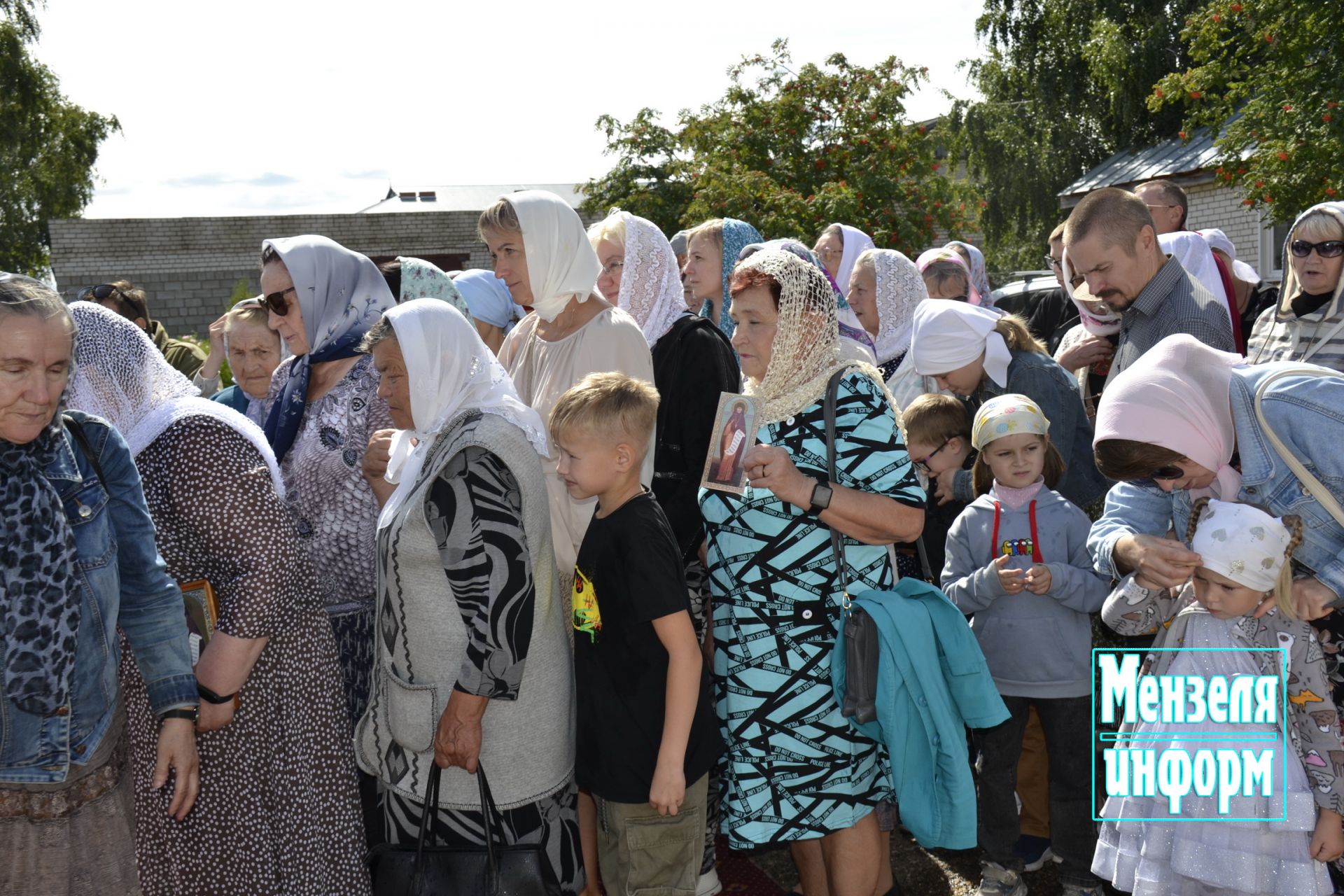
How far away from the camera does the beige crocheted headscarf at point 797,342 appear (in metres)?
2.91

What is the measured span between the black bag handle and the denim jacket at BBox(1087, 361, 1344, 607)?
2.08 meters

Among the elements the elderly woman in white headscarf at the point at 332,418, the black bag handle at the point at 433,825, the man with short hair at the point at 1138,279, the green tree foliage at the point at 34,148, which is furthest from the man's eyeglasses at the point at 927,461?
the green tree foliage at the point at 34,148

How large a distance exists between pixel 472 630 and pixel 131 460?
0.89 meters

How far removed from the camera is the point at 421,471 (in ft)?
8.86

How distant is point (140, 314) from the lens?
258 inches

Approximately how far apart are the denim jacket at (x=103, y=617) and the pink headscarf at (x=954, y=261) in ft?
14.8

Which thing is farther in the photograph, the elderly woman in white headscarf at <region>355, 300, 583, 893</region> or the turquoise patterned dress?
the turquoise patterned dress

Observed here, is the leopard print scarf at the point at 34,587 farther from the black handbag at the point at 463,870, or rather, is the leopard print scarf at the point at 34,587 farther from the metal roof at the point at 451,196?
the metal roof at the point at 451,196

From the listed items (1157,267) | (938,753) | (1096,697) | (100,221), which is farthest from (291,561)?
(100,221)

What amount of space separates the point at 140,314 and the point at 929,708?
5765 mm

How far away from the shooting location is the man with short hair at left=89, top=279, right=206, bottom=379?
255 inches

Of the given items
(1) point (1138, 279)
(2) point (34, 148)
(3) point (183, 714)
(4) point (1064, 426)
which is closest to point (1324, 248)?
(1) point (1138, 279)

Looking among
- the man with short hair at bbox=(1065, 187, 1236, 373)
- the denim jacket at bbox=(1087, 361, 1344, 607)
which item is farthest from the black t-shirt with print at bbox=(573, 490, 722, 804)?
the man with short hair at bbox=(1065, 187, 1236, 373)

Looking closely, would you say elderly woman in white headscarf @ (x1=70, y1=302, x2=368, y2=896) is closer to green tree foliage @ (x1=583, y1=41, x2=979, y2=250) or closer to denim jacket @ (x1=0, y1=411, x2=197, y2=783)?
denim jacket @ (x1=0, y1=411, x2=197, y2=783)
